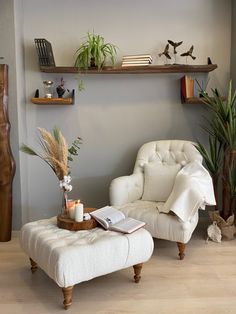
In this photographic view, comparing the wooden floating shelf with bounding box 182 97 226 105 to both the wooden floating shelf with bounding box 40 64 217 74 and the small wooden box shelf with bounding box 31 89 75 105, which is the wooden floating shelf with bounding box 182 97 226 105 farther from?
the small wooden box shelf with bounding box 31 89 75 105

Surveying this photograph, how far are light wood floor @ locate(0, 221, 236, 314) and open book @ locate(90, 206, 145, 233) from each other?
0.43m

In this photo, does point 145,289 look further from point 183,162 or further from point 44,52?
point 44,52

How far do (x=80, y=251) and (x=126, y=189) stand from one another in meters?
1.22

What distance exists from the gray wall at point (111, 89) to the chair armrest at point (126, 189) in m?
0.48

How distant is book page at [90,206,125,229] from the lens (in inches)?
100

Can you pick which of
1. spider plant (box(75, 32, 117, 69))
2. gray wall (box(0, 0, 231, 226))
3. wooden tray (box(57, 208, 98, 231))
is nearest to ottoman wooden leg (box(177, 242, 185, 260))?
wooden tray (box(57, 208, 98, 231))

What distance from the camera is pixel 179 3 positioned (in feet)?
12.1

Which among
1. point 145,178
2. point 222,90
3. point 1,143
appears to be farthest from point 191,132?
point 1,143

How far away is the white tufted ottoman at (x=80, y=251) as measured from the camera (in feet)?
6.96

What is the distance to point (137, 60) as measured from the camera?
351 centimetres

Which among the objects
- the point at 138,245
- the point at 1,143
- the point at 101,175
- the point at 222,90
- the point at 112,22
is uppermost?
the point at 112,22

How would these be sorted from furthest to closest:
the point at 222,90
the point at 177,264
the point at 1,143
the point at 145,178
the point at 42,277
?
the point at 222,90, the point at 145,178, the point at 1,143, the point at 177,264, the point at 42,277

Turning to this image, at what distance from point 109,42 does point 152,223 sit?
200cm

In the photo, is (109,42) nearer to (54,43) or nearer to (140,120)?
(54,43)
